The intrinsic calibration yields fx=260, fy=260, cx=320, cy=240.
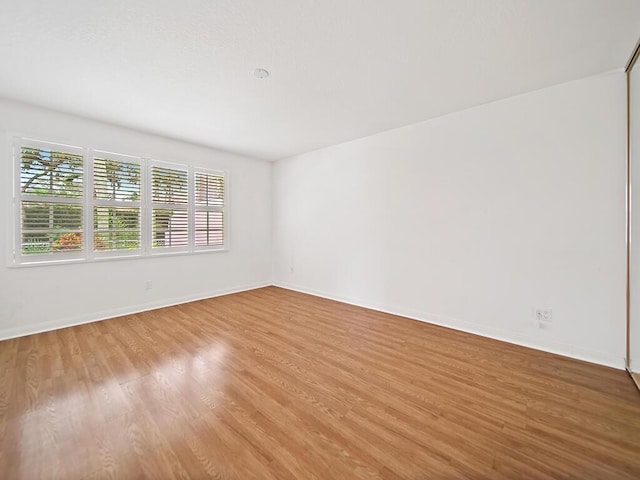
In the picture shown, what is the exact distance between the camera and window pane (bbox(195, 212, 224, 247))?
442 centimetres

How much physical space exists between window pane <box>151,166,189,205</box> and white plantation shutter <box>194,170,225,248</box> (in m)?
0.19

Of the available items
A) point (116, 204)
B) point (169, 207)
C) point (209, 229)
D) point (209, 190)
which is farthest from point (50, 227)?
point (209, 190)

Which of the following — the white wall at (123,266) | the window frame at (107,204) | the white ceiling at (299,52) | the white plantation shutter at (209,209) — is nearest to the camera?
the white ceiling at (299,52)

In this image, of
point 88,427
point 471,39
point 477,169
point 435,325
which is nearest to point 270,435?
point 88,427

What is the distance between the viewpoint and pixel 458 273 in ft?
10.2

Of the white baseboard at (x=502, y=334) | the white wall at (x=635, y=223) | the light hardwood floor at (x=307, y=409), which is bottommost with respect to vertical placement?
the light hardwood floor at (x=307, y=409)

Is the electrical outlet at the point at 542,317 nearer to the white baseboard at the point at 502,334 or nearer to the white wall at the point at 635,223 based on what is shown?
the white baseboard at the point at 502,334

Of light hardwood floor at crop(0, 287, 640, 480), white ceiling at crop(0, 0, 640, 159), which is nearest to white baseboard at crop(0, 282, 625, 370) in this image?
light hardwood floor at crop(0, 287, 640, 480)

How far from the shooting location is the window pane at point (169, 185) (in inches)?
154

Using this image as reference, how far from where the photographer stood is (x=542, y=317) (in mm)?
2566

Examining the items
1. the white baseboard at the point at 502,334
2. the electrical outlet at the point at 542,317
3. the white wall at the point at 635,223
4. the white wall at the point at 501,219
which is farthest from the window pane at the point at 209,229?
the white wall at the point at 635,223

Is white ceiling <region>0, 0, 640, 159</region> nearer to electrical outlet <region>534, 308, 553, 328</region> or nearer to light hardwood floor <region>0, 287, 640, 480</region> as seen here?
electrical outlet <region>534, 308, 553, 328</region>

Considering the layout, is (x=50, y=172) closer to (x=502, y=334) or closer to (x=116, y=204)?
(x=116, y=204)

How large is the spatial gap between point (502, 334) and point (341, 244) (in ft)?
7.90
